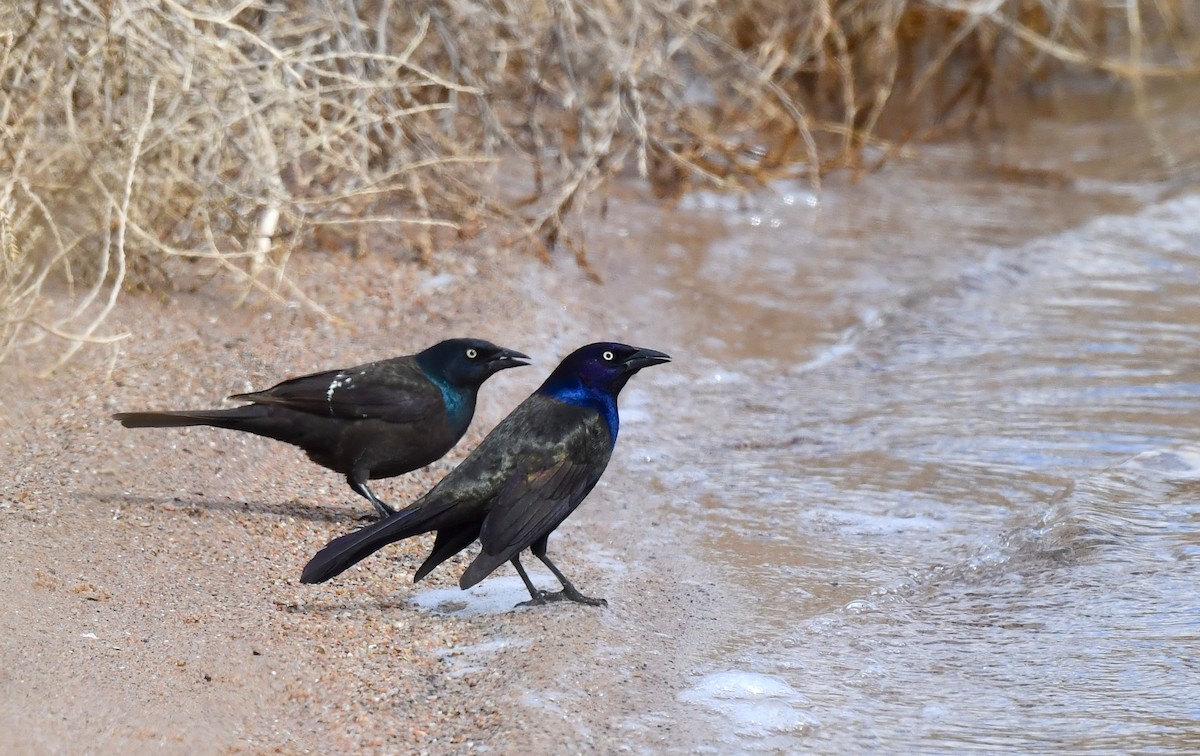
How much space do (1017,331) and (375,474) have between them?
3.20 m

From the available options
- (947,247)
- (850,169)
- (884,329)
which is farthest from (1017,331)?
(850,169)

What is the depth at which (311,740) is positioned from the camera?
3053 millimetres

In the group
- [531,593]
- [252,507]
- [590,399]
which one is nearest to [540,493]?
[531,593]

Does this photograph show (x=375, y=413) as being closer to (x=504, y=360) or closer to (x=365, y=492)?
(x=365, y=492)

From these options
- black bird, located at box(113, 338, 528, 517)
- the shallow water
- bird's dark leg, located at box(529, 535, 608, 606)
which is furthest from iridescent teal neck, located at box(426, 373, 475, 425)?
the shallow water

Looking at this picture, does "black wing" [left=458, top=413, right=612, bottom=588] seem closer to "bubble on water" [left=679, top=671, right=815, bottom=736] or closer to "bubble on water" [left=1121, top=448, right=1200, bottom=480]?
"bubble on water" [left=679, top=671, right=815, bottom=736]

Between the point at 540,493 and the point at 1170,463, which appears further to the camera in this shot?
the point at 1170,463

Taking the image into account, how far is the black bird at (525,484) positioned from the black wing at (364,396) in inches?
15.1

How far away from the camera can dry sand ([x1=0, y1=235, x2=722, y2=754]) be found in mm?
3094

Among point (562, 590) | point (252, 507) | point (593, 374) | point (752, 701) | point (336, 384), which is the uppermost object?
point (593, 374)

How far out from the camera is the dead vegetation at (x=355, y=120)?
207 inches

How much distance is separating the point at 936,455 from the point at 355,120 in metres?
2.79

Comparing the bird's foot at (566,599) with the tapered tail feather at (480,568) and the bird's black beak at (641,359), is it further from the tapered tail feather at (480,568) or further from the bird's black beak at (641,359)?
the bird's black beak at (641,359)

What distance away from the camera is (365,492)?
14.3 ft
